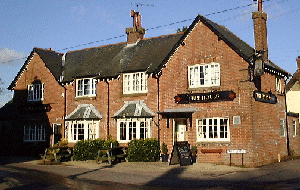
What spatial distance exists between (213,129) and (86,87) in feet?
37.9

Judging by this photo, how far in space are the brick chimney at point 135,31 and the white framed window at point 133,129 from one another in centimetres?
811

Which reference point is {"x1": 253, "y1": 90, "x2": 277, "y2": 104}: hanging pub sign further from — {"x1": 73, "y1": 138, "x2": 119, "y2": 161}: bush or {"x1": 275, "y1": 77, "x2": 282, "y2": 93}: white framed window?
{"x1": 73, "y1": 138, "x2": 119, "y2": 161}: bush

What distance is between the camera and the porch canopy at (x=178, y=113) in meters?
22.1

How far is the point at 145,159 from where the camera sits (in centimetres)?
2259

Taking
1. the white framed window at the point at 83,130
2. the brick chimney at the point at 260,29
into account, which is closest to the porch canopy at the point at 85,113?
the white framed window at the point at 83,130

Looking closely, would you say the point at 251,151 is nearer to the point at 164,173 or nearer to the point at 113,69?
the point at 164,173

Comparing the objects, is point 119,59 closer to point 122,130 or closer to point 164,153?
point 122,130

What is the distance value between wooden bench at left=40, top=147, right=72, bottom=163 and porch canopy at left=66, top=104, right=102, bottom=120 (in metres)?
2.65

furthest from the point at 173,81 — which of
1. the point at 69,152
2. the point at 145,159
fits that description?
the point at 69,152

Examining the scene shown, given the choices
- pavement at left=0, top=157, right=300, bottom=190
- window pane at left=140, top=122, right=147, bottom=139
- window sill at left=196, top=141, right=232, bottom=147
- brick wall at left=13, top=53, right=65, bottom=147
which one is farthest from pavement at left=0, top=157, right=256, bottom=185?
brick wall at left=13, top=53, right=65, bottom=147

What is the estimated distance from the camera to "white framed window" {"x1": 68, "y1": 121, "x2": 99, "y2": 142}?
26484mm

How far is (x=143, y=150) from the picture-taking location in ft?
74.4

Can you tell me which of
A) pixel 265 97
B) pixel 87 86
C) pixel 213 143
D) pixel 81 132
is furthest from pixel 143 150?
pixel 265 97

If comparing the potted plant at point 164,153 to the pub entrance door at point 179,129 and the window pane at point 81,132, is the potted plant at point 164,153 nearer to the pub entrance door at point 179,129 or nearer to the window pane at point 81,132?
the pub entrance door at point 179,129
